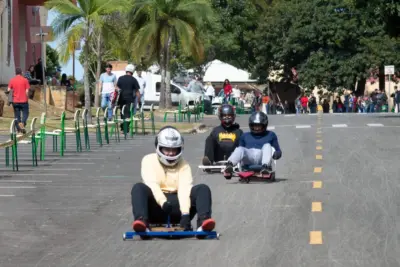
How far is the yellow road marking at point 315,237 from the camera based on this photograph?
37.6ft

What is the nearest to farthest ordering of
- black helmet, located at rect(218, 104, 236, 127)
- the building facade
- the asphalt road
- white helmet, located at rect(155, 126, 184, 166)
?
the asphalt road
white helmet, located at rect(155, 126, 184, 166)
black helmet, located at rect(218, 104, 236, 127)
the building facade

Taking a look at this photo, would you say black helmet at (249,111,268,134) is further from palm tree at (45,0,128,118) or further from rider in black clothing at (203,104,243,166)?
palm tree at (45,0,128,118)

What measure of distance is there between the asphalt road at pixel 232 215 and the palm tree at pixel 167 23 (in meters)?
28.8

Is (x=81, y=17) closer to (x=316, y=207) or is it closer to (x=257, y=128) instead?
(x=257, y=128)

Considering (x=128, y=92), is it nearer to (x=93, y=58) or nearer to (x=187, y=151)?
(x=187, y=151)

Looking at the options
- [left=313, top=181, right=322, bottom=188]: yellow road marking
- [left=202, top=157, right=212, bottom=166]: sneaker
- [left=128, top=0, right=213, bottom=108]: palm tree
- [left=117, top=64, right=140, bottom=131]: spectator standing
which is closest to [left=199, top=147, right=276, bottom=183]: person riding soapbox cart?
[left=313, top=181, right=322, bottom=188]: yellow road marking

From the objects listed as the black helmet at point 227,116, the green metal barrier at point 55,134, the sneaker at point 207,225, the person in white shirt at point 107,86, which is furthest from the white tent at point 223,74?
the sneaker at point 207,225

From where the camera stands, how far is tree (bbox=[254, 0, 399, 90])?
242 feet

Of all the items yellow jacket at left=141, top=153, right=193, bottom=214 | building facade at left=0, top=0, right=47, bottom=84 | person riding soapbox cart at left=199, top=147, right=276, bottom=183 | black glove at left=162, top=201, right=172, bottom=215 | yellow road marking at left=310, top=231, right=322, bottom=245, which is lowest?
yellow road marking at left=310, top=231, right=322, bottom=245

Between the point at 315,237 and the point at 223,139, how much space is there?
24.7 feet

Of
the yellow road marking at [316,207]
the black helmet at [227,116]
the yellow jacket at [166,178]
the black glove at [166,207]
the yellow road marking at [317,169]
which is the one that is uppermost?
the black helmet at [227,116]

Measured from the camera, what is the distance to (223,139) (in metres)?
19.2

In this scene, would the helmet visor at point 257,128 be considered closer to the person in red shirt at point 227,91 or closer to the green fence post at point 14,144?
the green fence post at point 14,144

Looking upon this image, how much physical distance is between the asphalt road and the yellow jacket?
21.2 inches
